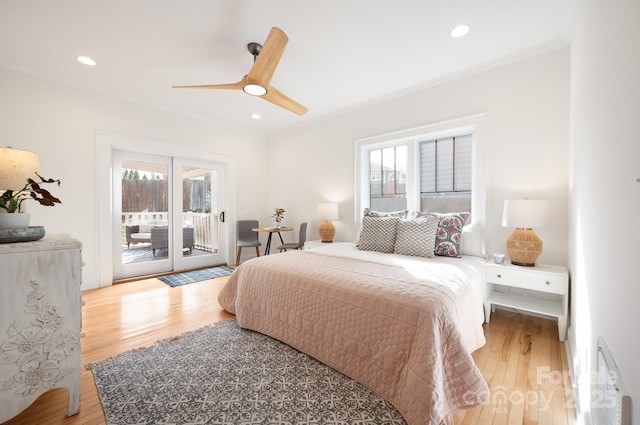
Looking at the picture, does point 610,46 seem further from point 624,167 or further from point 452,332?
point 452,332

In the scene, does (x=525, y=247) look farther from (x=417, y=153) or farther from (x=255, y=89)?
(x=255, y=89)

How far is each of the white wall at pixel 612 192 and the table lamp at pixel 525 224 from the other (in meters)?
0.98

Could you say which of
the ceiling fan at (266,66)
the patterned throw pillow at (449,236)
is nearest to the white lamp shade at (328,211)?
the patterned throw pillow at (449,236)

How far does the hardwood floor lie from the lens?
141cm

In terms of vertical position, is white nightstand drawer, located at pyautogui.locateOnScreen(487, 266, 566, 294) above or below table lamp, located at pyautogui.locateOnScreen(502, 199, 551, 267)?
below

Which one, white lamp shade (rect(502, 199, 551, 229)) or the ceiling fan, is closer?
the ceiling fan

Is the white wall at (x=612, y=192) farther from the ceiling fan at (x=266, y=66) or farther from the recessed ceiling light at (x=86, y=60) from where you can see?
the recessed ceiling light at (x=86, y=60)

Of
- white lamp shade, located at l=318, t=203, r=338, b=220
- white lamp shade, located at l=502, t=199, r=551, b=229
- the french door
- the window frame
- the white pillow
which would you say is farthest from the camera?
white lamp shade, located at l=318, t=203, r=338, b=220

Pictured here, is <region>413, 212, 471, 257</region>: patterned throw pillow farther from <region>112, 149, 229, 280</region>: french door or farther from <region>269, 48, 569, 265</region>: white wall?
<region>112, 149, 229, 280</region>: french door

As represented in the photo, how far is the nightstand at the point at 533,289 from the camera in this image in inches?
85.2

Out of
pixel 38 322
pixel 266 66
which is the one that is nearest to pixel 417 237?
pixel 266 66

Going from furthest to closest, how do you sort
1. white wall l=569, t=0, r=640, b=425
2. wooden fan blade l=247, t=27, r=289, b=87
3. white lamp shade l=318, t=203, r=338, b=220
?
white lamp shade l=318, t=203, r=338, b=220
wooden fan blade l=247, t=27, r=289, b=87
white wall l=569, t=0, r=640, b=425

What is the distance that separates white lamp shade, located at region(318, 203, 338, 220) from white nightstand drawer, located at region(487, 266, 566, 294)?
2.19 metres

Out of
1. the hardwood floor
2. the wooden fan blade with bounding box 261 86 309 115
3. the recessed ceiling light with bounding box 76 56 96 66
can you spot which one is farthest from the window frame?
the recessed ceiling light with bounding box 76 56 96 66
